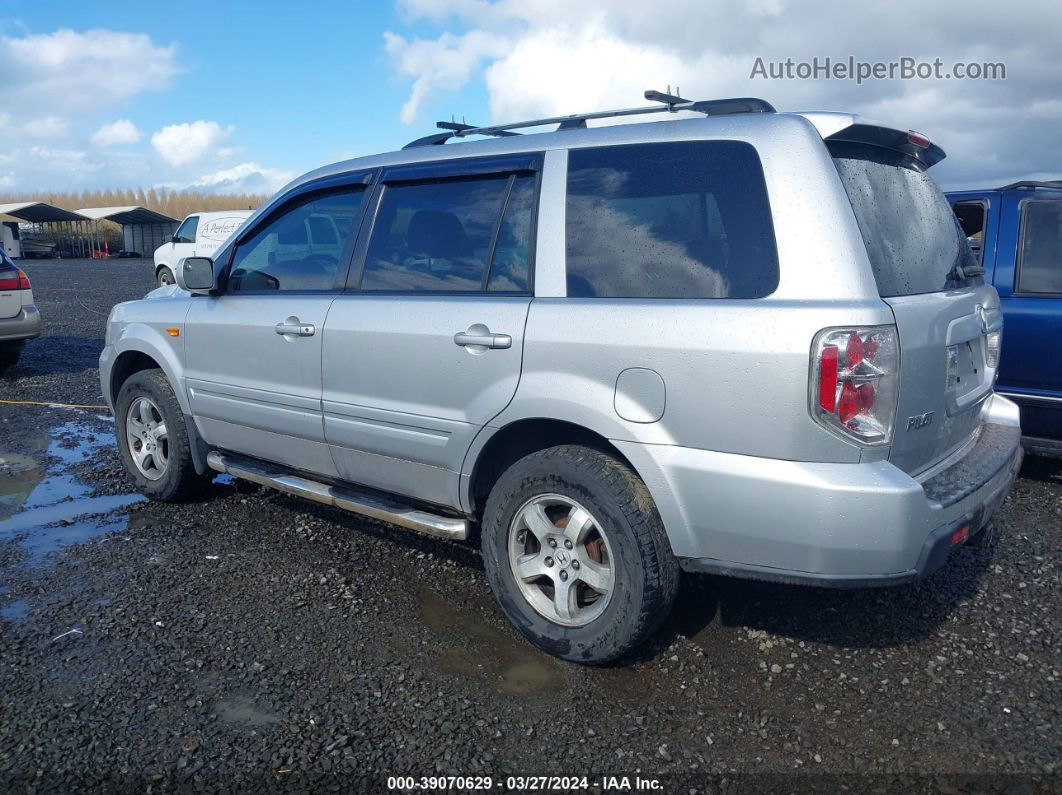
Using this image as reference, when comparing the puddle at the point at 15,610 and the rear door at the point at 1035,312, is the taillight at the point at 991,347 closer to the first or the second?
the rear door at the point at 1035,312

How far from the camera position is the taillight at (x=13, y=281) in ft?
33.4

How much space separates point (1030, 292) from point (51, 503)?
6308 millimetres

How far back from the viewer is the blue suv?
5.51 m

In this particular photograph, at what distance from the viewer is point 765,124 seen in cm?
311

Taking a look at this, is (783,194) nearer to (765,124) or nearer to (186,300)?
(765,124)

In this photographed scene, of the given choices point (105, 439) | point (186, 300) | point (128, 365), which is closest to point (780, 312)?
point (186, 300)

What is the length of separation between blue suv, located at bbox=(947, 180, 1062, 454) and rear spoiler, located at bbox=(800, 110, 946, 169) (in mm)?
2487

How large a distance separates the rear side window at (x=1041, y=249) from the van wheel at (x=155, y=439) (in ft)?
17.5

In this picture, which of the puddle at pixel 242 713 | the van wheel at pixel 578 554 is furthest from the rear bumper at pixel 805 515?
the puddle at pixel 242 713

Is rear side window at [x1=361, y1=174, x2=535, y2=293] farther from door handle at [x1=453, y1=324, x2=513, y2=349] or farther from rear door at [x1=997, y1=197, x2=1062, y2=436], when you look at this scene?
rear door at [x1=997, y1=197, x2=1062, y2=436]

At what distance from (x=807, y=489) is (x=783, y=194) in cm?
100

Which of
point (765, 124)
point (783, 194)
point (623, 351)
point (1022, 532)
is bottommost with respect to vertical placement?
point (1022, 532)

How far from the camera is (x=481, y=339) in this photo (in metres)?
3.52

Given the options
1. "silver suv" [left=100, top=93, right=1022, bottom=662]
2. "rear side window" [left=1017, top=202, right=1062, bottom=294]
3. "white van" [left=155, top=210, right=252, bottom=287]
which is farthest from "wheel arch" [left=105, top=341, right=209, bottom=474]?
"white van" [left=155, top=210, right=252, bottom=287]
